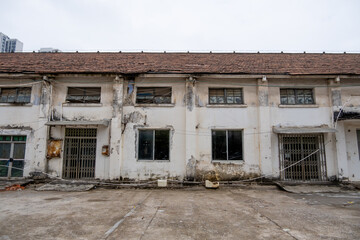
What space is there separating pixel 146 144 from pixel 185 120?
7.05ft

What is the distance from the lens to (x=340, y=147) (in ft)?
32.7

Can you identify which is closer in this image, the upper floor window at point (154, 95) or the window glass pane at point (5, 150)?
the window glass pane at point (5, 150)

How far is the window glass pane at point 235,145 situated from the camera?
1023cm

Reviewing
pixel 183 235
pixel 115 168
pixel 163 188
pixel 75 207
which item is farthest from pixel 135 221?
pixel 115 168

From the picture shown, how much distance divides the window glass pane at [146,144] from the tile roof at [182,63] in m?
2.92

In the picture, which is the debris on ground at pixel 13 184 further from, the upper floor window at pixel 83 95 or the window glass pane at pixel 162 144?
the window glass pane at pixel 162 144

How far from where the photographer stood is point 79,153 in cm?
1043

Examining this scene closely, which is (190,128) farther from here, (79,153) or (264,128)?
(79,153)

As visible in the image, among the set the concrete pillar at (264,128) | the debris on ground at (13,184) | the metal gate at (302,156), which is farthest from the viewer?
the metal gate at (302,156)

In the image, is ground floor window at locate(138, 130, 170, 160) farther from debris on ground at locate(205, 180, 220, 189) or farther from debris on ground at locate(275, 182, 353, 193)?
debris on ground at locate(275, 182, 353, 193)

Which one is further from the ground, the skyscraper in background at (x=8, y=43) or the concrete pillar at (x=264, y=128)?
the skyscraper in background at (x=8, y=43)

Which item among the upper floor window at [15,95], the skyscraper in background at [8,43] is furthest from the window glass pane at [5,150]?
the skyscraper in background at [8,43]

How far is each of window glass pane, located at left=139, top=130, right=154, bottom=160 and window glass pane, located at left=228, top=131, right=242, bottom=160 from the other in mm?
3667

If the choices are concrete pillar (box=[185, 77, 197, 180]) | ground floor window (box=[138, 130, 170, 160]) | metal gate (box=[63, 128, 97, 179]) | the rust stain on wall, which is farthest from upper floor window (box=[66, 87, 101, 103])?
concrete pillar (box=[185, 77, 197, 180])
